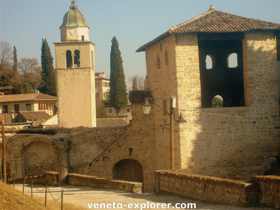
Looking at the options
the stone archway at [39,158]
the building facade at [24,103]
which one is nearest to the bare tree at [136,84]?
the building facade at [24,103]

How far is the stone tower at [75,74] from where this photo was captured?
1780 inches

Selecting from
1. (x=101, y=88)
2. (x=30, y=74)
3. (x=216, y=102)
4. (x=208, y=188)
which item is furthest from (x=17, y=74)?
(x=208, y=188)

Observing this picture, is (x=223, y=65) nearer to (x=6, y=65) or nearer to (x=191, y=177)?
(x=191, y=177)

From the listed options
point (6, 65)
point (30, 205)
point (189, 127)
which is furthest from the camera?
point (6, 65)

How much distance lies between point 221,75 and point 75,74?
23879 mm

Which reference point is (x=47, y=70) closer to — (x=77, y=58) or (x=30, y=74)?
(x=30, y=74)

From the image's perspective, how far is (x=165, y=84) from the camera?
22.1 metres

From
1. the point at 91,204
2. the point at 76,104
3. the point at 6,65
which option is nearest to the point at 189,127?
the point at 91,204

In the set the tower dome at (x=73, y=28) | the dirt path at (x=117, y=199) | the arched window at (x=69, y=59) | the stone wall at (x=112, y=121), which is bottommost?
the dirt path at (x=117, y=199)

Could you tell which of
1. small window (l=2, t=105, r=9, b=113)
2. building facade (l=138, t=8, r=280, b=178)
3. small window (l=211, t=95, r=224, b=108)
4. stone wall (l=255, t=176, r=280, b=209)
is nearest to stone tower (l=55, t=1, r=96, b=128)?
small window (l=2, t=105, r=9, b=113)

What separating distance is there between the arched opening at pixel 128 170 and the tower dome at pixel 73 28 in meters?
25.6

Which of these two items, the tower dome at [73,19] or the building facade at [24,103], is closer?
the tower dome at [73,19]

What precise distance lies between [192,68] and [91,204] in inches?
288

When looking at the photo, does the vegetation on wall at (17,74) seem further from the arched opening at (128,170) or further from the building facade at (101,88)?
the arched opening at (128,170)
